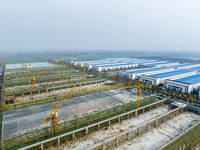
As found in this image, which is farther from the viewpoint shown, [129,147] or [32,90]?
[32,90]

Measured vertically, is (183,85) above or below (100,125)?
below

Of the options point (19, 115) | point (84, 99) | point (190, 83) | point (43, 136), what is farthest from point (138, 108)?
point (190, 83)

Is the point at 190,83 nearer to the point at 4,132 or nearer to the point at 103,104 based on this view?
the point at 103,104

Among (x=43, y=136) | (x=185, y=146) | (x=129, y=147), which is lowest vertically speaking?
(x=185, y=146)

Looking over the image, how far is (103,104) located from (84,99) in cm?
173

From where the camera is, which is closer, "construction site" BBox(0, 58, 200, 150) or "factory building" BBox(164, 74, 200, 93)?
"construction site" BBox(0, 58, 200, 150)

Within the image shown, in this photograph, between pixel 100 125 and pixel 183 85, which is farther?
pixel 183 85

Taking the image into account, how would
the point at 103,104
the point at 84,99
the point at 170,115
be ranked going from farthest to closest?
1. the point at 84,99
2. the point at 103,104
3. the point at 170,115

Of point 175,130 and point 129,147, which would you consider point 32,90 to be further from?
point 175,130

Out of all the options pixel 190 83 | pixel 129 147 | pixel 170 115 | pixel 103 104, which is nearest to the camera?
pixel 129 147

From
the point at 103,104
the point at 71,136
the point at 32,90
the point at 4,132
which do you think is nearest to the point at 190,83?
the point at 103,104

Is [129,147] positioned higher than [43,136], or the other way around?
[43,136]

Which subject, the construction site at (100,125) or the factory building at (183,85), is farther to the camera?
the factory building at (183,85)

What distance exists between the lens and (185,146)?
838 cm
